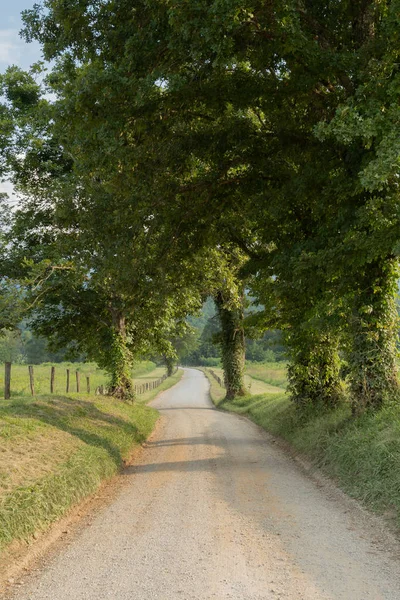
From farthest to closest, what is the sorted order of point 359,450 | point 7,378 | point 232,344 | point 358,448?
1. point 232,344
2. point 7,378
3. point 358,448
4. point 359,450

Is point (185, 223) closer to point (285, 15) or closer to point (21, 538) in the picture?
point (285, 15)

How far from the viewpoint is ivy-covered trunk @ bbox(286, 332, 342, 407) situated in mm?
15938

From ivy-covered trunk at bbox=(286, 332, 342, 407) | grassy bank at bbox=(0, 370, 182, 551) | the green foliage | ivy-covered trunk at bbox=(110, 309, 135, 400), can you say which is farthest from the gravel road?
ivy-covered trunk at bbox=(110, 309, 135, 400)

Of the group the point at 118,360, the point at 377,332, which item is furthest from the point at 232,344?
the point at 377,332

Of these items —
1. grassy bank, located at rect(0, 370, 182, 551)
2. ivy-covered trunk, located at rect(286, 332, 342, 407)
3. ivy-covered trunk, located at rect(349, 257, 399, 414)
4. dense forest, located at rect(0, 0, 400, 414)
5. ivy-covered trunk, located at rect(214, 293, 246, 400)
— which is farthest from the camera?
ivy-covered trunk, located at rect(214, 293, 246, 400)

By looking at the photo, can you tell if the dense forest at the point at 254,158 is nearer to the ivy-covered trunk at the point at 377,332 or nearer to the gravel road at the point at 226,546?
the ivy-covered trunk at the point at 377,332

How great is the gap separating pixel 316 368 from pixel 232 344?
15617mm

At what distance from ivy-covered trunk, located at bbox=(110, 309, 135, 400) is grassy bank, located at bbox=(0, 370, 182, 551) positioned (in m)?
4.67

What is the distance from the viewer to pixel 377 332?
1193cm

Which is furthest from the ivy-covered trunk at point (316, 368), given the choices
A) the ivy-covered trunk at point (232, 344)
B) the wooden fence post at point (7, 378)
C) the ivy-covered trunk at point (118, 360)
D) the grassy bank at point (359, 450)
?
the ivy-covered trunk at point (232, 344)

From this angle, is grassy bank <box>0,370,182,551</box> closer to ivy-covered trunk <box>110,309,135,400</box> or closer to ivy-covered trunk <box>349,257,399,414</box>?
ivy-covered trunk <box>110,309,135,400</box>

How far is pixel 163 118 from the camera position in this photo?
11859 mm

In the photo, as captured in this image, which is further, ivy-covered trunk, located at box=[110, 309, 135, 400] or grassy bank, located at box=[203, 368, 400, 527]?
ivy-covered trunk, located at box=[110, 309, 135, 400]

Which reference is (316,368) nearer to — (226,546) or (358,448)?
(358,448)
